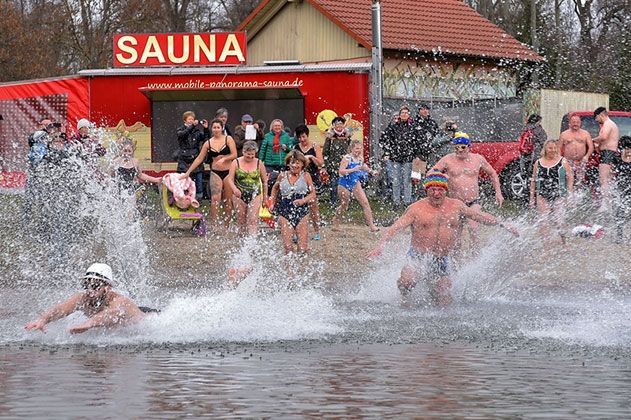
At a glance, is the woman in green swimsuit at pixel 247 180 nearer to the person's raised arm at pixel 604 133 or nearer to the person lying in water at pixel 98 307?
the person's raised arm at pixel 604 133

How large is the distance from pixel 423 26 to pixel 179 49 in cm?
997

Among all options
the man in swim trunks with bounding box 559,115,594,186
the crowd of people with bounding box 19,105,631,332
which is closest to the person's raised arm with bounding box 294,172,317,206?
the crowd of people with bounding box 19,105,631,332

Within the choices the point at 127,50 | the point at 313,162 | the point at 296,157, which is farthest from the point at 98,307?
the point at 127,50

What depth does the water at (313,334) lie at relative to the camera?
8484 millimetres

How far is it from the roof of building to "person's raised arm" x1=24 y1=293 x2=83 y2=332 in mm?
20183

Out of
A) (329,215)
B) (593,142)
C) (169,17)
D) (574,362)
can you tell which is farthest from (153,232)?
(169,17)

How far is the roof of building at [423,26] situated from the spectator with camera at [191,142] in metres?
9.88

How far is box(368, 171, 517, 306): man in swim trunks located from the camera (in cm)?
1412

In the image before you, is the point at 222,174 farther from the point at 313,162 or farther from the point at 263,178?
the point at 263,178

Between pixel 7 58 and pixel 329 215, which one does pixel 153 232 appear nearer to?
pixel 329 215

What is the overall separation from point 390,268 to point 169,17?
4274cm

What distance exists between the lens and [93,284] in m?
11.7

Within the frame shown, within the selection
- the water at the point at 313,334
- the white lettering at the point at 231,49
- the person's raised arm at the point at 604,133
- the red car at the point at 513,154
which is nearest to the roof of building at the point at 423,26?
the white lettering at the point at 231,49

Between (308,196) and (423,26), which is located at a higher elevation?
(423,26)
